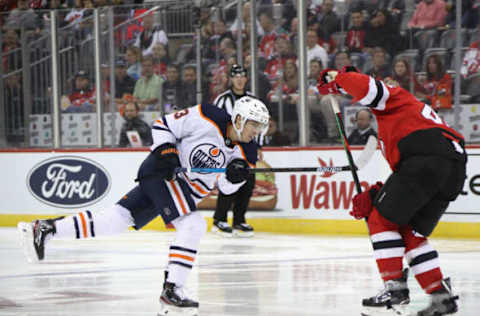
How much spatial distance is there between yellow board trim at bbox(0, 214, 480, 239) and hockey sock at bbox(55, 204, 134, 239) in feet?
13.4

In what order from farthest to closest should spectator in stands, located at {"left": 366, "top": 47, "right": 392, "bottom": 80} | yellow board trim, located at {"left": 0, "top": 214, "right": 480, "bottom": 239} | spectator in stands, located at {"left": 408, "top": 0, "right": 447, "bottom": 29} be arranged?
spectator in stands, located at {"left": 366, "top": 47, "right": 392, "bottom": 80} < spectator in stands, located at {"left": 408, "top": 0, "right": 447, "bottom": 29} < yellow board trim, located at {"left": 0, "top": 214, "right": 480, "bottom": 239}

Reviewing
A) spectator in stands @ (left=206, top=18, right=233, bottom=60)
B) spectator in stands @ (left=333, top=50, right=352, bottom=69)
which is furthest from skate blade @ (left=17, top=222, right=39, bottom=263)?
spectator in stands @ (left=206, top=18, right=233, bottom=60)

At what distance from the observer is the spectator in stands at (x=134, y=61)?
9.68 metres

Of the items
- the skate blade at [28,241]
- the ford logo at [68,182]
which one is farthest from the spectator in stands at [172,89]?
the skate blade at [28,241]

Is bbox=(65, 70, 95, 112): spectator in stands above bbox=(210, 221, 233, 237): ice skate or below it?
above

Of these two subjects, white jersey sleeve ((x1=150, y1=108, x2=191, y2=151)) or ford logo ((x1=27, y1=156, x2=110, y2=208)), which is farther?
ford logo ((x1=27, y1=156, x2=110, y2=208))

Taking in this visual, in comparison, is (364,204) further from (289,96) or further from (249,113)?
(289,96)

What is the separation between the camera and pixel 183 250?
4340 mm

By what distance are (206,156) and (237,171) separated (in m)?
0.18

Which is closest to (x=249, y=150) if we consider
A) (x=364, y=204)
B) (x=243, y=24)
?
(x=364, y=204)

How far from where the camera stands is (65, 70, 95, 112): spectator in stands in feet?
32.6

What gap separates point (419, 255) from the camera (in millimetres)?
4117

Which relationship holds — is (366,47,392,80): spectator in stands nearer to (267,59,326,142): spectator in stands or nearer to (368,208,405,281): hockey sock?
(267,59,326,142): spectator in stands

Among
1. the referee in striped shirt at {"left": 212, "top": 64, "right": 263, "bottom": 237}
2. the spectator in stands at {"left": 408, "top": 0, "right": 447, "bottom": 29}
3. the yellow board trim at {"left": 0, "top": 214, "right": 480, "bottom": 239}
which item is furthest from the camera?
the spectator in stands at {"left": 408, "top": 0, "right": 447, "bottom": 29}
